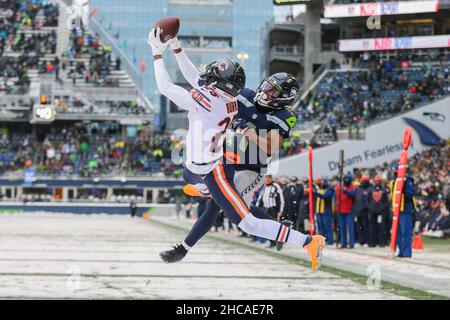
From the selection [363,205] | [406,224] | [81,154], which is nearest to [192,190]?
[406,224]

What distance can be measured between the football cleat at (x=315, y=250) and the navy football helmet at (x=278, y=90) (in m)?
1.32

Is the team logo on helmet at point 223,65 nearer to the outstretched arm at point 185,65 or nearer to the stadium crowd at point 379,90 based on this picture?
the outstretched arm at point 185,65

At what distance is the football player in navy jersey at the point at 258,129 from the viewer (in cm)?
587

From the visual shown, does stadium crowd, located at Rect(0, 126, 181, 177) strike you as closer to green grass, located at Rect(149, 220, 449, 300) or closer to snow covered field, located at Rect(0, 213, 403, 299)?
snow covered field, located at Rect(0, 213, 403, 299)

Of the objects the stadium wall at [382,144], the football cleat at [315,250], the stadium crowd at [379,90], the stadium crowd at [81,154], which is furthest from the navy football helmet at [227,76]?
the stadium crowd at [81,154]

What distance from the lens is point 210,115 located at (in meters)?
5.92

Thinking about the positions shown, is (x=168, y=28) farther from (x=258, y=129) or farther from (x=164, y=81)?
(x=258, y=129)

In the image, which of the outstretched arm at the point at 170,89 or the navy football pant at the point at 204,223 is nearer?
the outstretched arm at the point at 170,89

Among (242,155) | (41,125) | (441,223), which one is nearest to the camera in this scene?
(242,155)

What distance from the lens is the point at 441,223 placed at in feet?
95.9

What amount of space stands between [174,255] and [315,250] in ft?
3.60

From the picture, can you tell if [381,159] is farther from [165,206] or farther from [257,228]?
[257,228]

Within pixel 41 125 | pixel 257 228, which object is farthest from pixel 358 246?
pixel 41 125

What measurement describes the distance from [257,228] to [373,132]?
39.5m
